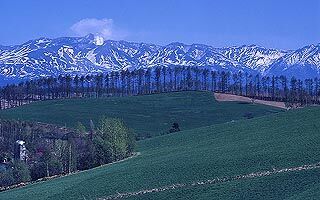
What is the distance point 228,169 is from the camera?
4512cm

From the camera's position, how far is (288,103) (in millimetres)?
142625

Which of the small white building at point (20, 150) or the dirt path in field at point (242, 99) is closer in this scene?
the small white building at point (20, 150)

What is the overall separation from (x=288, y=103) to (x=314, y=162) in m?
103

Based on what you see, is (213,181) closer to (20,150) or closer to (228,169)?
(228,169)

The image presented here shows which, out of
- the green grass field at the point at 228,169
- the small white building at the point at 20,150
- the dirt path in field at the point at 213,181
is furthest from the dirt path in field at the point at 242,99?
the dirt path in field at the point at 213,181

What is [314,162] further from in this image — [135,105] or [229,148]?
[135,105]

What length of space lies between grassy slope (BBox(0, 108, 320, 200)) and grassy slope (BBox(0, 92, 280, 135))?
60.6m

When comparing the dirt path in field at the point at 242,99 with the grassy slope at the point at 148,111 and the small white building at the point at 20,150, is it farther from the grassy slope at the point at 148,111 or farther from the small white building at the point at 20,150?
the small white building at the point at 20,150

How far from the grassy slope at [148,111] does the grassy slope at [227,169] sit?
199ft

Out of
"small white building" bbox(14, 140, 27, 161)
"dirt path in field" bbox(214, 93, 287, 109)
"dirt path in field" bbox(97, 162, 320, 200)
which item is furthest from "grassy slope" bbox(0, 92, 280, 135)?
"dirt path in field" bbox(97, 162, 320, 200)

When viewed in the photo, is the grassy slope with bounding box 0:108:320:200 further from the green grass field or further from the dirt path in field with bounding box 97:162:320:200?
the dirt path in field with bounding box 97:162:320:200

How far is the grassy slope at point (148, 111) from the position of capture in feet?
434

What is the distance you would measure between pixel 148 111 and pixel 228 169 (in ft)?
335

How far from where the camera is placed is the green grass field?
37.5 meters
